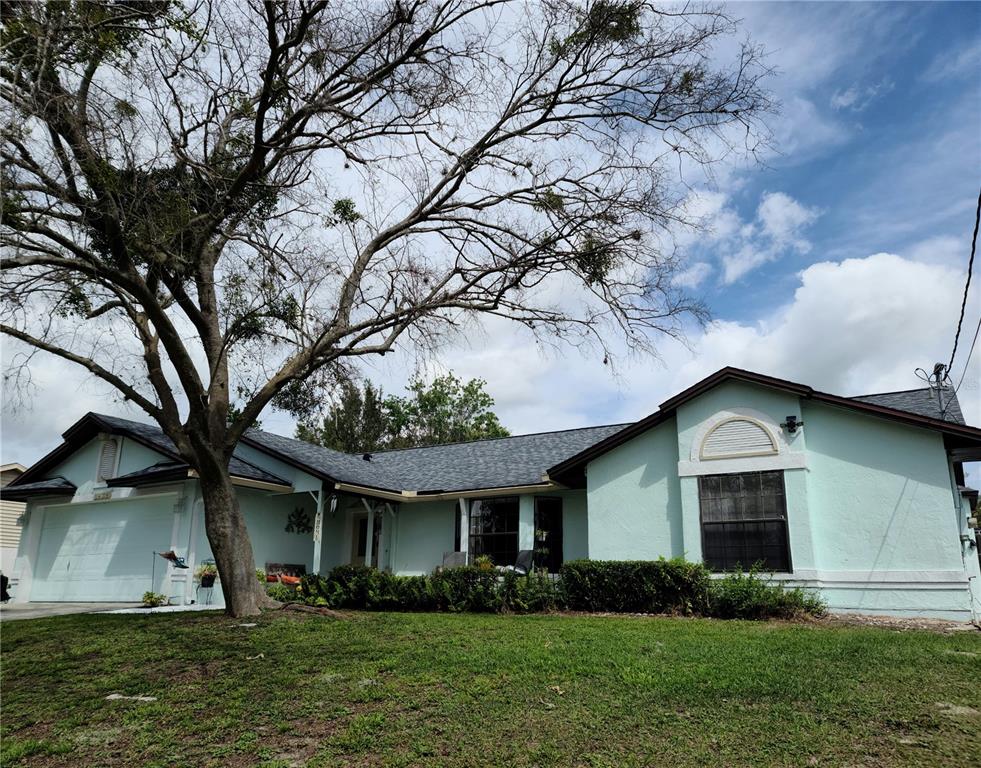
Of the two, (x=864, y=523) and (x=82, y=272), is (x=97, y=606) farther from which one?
(x=864, y=523)

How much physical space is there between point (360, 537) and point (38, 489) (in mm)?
8699

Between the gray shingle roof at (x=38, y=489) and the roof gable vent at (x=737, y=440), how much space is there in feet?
54.4

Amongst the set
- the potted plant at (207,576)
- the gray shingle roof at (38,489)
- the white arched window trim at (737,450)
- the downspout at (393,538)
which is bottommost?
the potted plant at (207,576)

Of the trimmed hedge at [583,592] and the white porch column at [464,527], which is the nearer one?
the trimmed hedge at [583,592]

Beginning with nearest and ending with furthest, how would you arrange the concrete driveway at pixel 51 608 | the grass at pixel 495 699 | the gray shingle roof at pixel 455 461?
the grass at pixel 495 699 < the concrete driveway at pixel 51 608 < the gray shingle roof at pixel 455 461

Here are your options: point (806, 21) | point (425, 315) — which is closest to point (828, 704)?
point (425, 315)

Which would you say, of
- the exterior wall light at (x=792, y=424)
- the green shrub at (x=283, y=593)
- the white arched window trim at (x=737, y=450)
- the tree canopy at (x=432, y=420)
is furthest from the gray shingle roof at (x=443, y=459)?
the tree canopy at (x=432, y=420)

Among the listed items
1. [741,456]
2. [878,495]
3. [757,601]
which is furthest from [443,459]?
[878,495]

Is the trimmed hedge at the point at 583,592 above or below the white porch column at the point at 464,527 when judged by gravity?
below

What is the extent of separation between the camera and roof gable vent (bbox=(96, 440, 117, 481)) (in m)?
19.0

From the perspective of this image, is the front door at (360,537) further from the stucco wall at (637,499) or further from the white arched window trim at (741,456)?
the white arched window trim at (741,456)

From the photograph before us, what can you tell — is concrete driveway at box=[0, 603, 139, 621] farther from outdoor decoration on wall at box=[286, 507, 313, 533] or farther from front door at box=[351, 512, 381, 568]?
front door at box=[351, 512, 381, 568]

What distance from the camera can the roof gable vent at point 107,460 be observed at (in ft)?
62.4

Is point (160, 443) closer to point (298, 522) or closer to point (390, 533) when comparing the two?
point (298, 522)
